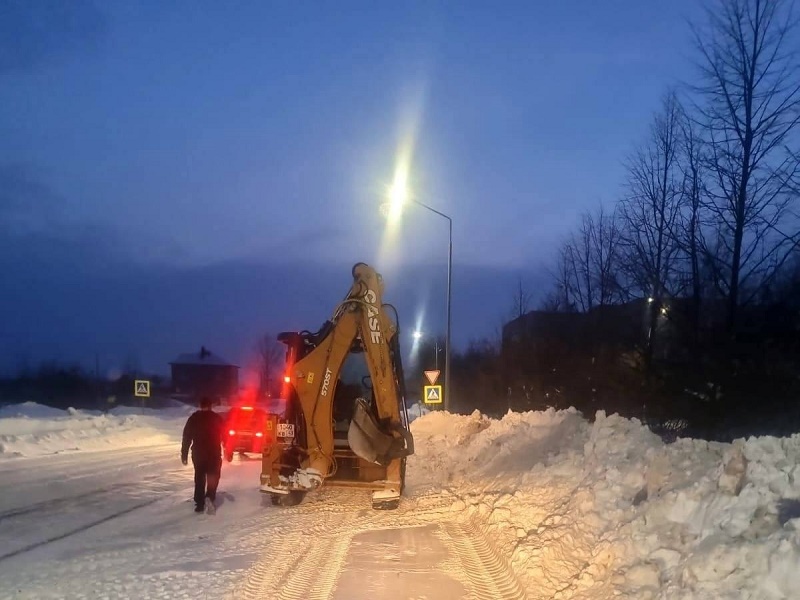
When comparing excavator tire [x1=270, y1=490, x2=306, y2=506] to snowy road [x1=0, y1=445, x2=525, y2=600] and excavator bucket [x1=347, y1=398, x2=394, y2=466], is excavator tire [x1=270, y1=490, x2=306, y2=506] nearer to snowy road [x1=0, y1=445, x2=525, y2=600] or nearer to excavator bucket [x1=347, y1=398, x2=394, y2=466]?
snowy road [x1=0, y1=445, x2=525, y2=600]

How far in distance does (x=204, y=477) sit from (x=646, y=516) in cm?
767

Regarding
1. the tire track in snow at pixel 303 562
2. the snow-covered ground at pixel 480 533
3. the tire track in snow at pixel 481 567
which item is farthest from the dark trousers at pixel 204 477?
the tire track in snow at pixel 481 567

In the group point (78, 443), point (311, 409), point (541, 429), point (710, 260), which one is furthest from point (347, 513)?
point (78, 443)

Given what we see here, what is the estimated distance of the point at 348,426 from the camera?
44.2ft

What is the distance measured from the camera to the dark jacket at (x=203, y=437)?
12805 millimetres

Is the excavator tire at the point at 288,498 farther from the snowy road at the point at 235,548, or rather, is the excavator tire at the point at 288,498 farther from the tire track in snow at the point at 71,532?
the tire track in snow at the point at 71,532

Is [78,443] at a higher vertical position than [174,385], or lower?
lower

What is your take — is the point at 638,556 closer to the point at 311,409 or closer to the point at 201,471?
the point at 311,409

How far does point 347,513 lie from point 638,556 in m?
6.33

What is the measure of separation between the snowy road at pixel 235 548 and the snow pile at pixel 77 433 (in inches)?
394

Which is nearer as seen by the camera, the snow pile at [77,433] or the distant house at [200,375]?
the snow pile at [77,433]

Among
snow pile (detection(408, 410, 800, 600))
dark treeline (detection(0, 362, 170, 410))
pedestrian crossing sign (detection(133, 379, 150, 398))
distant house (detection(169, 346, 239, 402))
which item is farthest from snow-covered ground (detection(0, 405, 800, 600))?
distant house (detection(169, 346, 239, 402))

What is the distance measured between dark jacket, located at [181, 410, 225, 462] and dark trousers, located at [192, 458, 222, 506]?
6 cm

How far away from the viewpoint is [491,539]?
404 inches
